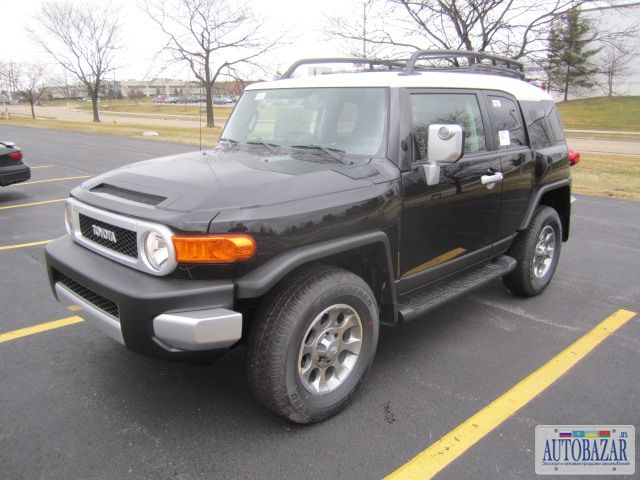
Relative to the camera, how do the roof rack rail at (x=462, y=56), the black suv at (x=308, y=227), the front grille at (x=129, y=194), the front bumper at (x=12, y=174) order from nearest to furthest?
the black suv at (x=308, y=227) → the front grille at (x=129, y=194) → the roof rack rail at (x=462, y=56) → the front bumper at (x=12, y=174)

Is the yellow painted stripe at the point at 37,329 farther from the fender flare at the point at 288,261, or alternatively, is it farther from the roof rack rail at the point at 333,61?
the roof rack rail at the point at 333,61

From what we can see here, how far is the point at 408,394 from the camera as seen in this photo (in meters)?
3.24

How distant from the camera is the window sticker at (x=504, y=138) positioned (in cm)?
418

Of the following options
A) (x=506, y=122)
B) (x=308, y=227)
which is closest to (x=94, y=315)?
(x=308, y=227)

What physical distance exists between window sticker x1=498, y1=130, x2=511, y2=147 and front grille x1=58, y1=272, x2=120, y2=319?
10.2ft

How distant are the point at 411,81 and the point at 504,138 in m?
1.18

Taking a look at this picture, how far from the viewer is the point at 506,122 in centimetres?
430

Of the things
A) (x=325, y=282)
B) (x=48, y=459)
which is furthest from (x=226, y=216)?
(x=48, y=459)

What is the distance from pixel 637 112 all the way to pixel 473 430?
161ft

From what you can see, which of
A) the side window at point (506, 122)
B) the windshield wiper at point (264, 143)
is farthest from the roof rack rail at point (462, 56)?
the windshield wiper at point (264, 143)

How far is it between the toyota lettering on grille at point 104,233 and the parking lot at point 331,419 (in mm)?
990

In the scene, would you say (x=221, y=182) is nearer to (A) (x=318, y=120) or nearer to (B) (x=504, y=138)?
(A) (x=318, y=120)

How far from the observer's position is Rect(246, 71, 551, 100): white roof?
348 centimetres

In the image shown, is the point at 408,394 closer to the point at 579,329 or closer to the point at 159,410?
the point at 159,410
